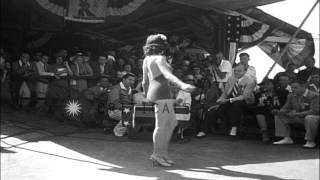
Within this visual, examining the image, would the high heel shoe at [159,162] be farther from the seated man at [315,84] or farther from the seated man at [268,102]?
the seated man at [315,84]

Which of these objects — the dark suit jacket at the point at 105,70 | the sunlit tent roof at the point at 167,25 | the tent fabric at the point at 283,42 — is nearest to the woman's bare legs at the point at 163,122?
the sunlit tent roof at the point at 167,25

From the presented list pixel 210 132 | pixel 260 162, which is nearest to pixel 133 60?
pixel 210 132

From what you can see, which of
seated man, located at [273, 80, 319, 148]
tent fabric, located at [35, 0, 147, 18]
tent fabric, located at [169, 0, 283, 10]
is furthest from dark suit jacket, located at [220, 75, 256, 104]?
tent fabric, located at [35, 0, 147, 18]

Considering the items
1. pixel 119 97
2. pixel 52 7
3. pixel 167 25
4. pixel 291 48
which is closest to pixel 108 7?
pixel 52 7

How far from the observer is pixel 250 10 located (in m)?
10.3

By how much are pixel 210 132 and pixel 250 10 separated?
3.38 metres

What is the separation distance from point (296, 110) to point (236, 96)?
1.02 m

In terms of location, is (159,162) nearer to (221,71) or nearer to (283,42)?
(221,71)

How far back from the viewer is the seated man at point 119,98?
790cm

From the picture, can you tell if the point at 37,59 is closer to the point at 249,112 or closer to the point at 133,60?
the point at 133,60

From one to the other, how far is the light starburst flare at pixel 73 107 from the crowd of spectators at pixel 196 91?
0.12m

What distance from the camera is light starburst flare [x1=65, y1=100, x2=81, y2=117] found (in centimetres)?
870

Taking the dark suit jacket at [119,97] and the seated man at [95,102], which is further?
the seated man at [95,102]

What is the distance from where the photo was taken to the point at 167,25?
42.3ft
